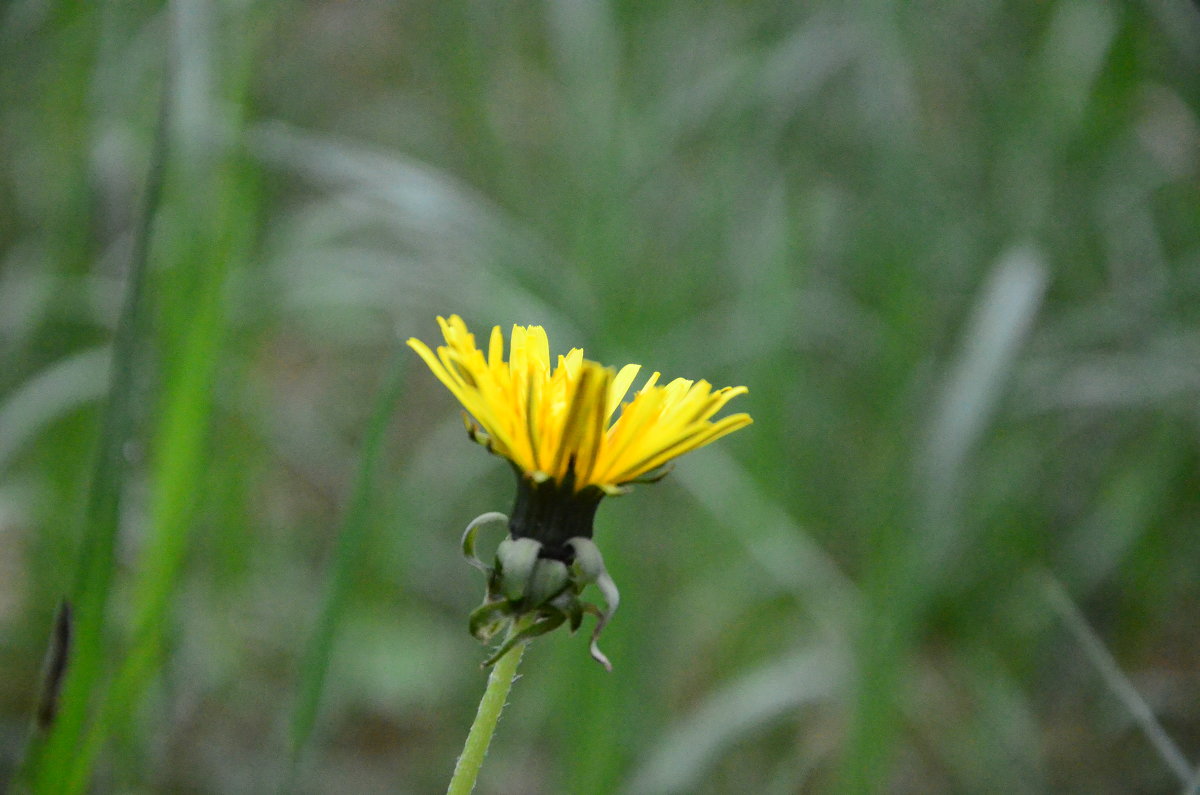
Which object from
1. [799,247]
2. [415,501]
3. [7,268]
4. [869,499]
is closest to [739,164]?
[799,247]

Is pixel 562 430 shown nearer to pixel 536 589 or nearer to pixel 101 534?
pixel 536 589

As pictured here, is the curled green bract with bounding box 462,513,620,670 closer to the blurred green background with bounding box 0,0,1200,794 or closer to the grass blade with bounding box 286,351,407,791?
the grass blade with bounding box 286,351,407,791

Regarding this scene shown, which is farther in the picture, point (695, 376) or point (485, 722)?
point (695, 376)

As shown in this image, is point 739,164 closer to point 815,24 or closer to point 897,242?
point 815,24

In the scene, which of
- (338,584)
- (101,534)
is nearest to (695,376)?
(338,584)

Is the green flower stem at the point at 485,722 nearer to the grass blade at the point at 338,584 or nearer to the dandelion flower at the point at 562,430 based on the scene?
the dandelion flower at the point at 562,430

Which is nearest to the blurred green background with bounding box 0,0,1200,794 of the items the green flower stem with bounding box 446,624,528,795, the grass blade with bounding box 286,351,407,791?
the grass blade with bounding box 286,351,407,791
